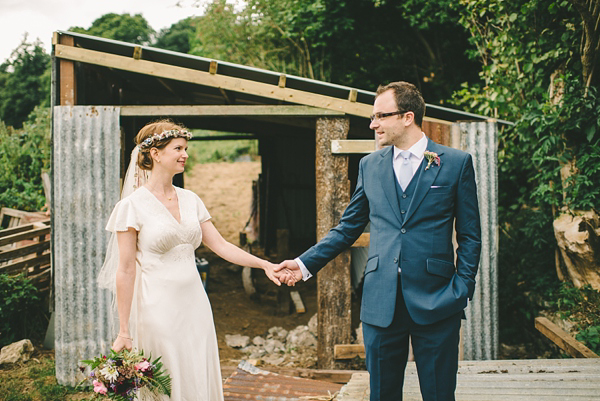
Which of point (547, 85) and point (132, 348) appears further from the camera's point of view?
point (547, 85)

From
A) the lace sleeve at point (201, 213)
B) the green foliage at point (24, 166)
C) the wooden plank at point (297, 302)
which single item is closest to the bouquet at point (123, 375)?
the lace sleeve at point (201, 213)

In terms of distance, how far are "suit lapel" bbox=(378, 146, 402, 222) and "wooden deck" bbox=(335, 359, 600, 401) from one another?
5.60ft

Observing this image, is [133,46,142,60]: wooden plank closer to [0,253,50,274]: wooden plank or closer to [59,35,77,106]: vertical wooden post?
[59,35,77,106]: vertical wooden post

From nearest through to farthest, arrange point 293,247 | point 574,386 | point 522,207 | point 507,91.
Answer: point 574,386 → point 507,91 → point 522,207 → point 293,247

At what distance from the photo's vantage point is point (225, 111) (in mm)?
5516

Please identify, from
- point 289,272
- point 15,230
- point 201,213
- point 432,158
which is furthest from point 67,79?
point 432,158

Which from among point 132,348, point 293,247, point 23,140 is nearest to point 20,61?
point 23,140

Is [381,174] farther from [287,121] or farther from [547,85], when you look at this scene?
[547,85]

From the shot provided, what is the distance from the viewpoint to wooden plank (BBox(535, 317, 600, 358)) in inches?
181

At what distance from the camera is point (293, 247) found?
12.7m

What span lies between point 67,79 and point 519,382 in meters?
5.33

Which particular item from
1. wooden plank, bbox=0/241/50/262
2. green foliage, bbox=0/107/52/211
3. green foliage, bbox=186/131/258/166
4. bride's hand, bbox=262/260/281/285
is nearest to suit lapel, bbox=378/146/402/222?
bride's hand, bbox=262/260/281/285

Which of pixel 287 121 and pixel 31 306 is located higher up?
pixel 287 121

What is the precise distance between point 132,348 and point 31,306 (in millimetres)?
4829
